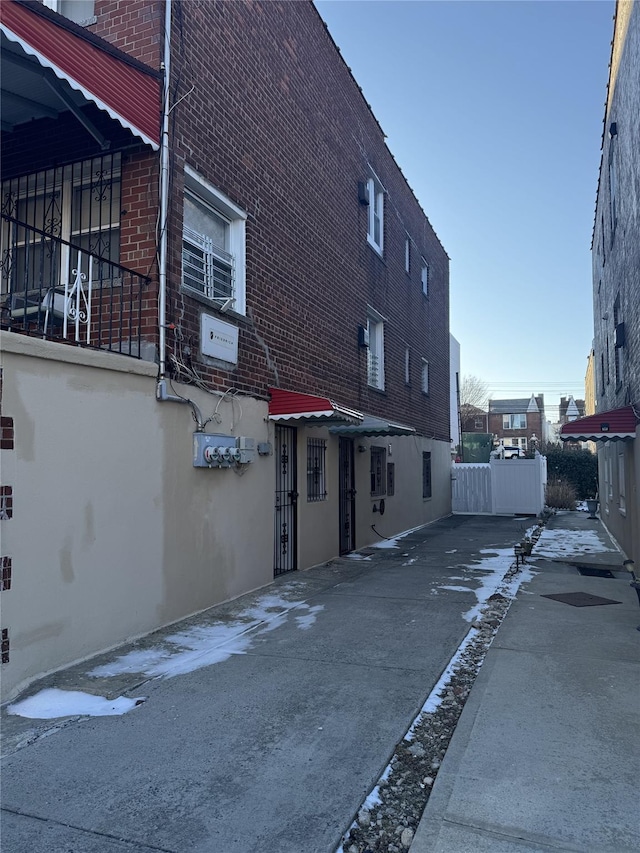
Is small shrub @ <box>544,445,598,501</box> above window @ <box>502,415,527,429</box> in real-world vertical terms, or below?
below

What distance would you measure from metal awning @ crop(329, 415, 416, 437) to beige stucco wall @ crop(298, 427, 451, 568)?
20 centimetres

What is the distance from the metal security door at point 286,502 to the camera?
8836 mm

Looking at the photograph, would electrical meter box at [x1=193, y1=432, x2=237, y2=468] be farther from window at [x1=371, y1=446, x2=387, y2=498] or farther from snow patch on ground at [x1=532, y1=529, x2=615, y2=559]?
snow patch on ground at [x1=532, y1=529, x2=615, y2=559]

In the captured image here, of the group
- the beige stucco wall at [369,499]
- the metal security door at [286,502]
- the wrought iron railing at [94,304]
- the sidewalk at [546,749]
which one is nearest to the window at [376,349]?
the beige stucco wall at [369,499]

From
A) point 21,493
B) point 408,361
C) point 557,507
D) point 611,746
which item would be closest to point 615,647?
point 611,746

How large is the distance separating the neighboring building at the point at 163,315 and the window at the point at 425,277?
6782 mm

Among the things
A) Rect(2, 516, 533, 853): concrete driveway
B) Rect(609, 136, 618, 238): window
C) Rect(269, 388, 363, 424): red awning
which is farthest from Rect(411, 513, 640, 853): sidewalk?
Rect(609, 136, 618, 238): window

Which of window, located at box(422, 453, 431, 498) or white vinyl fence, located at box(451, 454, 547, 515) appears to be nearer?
window, located at box(422, 453, 431, 498)

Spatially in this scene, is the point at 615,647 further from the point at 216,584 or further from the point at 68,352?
the point at 68,352

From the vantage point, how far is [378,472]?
44.2 feet

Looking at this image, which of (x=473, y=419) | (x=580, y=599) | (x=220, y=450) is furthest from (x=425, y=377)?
(x=473, y=419)

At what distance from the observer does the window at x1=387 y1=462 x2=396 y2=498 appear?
14125 mm

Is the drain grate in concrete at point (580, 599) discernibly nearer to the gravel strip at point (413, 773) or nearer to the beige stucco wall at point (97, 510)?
the gravel strip at point (413, 773)

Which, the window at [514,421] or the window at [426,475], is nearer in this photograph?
the window at [426,475]
